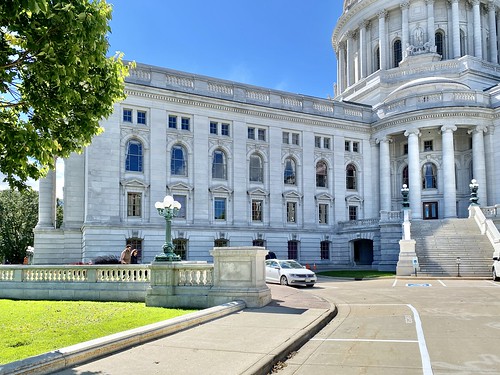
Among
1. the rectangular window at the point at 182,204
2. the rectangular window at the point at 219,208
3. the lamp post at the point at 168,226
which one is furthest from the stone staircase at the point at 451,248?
the lamp post at the point at 168,226

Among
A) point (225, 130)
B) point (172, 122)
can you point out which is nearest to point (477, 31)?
point (225, 130)

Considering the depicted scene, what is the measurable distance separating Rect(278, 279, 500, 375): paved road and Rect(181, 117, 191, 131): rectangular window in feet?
89.1

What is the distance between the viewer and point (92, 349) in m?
8.92

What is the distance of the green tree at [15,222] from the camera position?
62562 millimetres

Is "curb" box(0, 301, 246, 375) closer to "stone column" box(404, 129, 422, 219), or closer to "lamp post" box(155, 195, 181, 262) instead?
"lamp post" box(155, 195, 181, 262)

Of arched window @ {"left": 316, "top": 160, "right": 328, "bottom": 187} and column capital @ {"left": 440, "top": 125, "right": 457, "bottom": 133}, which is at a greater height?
column capital @ {"left": 440, "top": 125, "right": 457, "bottom": 133}

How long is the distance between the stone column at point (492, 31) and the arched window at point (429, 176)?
23.8 meters

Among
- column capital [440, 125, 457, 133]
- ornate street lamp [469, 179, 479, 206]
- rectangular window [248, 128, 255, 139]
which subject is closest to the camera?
ornate street lamp [469, 179, 479, 206]

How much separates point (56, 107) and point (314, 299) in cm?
1271

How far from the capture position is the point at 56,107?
35.4 feet

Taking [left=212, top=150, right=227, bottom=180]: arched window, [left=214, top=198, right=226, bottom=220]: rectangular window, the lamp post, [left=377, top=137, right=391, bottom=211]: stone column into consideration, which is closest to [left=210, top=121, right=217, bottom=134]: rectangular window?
[left=212, top=150, right=227, bottom=180]: arched window

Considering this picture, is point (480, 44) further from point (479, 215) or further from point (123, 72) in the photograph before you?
point (123, 72)

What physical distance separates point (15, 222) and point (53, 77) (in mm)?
59584

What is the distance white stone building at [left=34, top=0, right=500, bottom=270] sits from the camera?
131ft
